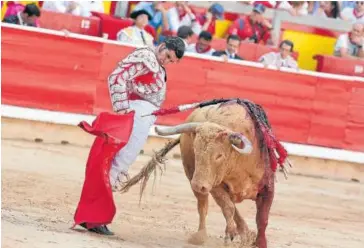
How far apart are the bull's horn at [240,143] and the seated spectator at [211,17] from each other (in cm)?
588

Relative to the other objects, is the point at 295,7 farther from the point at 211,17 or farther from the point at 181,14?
the point at 181,14

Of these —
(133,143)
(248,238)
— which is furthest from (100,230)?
(248,238)

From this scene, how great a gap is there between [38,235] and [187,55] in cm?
633

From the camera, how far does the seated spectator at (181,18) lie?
12.3 meters

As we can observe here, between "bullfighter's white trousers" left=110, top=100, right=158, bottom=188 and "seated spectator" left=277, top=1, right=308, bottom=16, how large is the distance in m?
6.32

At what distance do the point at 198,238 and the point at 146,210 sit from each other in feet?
4.93

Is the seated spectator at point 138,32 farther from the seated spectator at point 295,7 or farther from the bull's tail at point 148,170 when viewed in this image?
the bull's tail at point 148,170

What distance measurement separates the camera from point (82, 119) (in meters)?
12.1

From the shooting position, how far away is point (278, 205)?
31.9 ft

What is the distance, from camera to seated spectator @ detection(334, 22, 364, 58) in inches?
506

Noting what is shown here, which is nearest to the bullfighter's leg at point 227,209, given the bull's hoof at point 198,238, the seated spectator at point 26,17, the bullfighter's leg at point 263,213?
the bullfighter's leg at point 263,213

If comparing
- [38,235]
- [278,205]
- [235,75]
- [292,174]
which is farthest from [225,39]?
[38,235]

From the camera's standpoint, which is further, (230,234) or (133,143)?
(133,143)

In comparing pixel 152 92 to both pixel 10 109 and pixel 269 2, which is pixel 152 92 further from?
pixel 269 2
